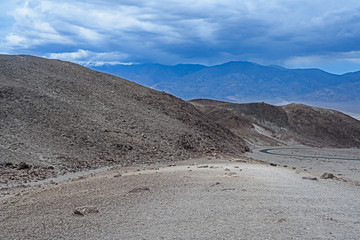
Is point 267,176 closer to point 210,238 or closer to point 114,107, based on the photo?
point 210,238

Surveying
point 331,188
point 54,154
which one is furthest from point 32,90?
point 331,188

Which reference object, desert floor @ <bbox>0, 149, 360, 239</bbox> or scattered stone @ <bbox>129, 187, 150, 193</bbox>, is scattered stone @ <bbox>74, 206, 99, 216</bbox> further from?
scattered stone @ <bbox>129, 187, 150, 193</bbox>

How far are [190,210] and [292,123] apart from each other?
69559 millimetres

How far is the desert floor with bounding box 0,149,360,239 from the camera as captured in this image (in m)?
7.04

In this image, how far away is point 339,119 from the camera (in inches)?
3108

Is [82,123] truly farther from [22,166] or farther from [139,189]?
[139,189]

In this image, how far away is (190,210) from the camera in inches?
325

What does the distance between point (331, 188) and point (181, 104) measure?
26.6 m

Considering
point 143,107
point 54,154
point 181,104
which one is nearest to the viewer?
point 54,154

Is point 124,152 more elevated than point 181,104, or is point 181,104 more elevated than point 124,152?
point 181,104

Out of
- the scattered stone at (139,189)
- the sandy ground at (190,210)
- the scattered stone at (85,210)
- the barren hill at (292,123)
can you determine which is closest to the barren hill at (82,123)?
the sandy ground at (190,210)

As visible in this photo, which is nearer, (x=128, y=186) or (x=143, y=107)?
(x=128, y=186)

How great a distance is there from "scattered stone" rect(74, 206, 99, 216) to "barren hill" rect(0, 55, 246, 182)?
9150 millimetres

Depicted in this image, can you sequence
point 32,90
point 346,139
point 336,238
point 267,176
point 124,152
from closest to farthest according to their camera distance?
1. point 336,238
2. point 267,176
3. point 124,152
4. point 32,90
5. point 346,139
